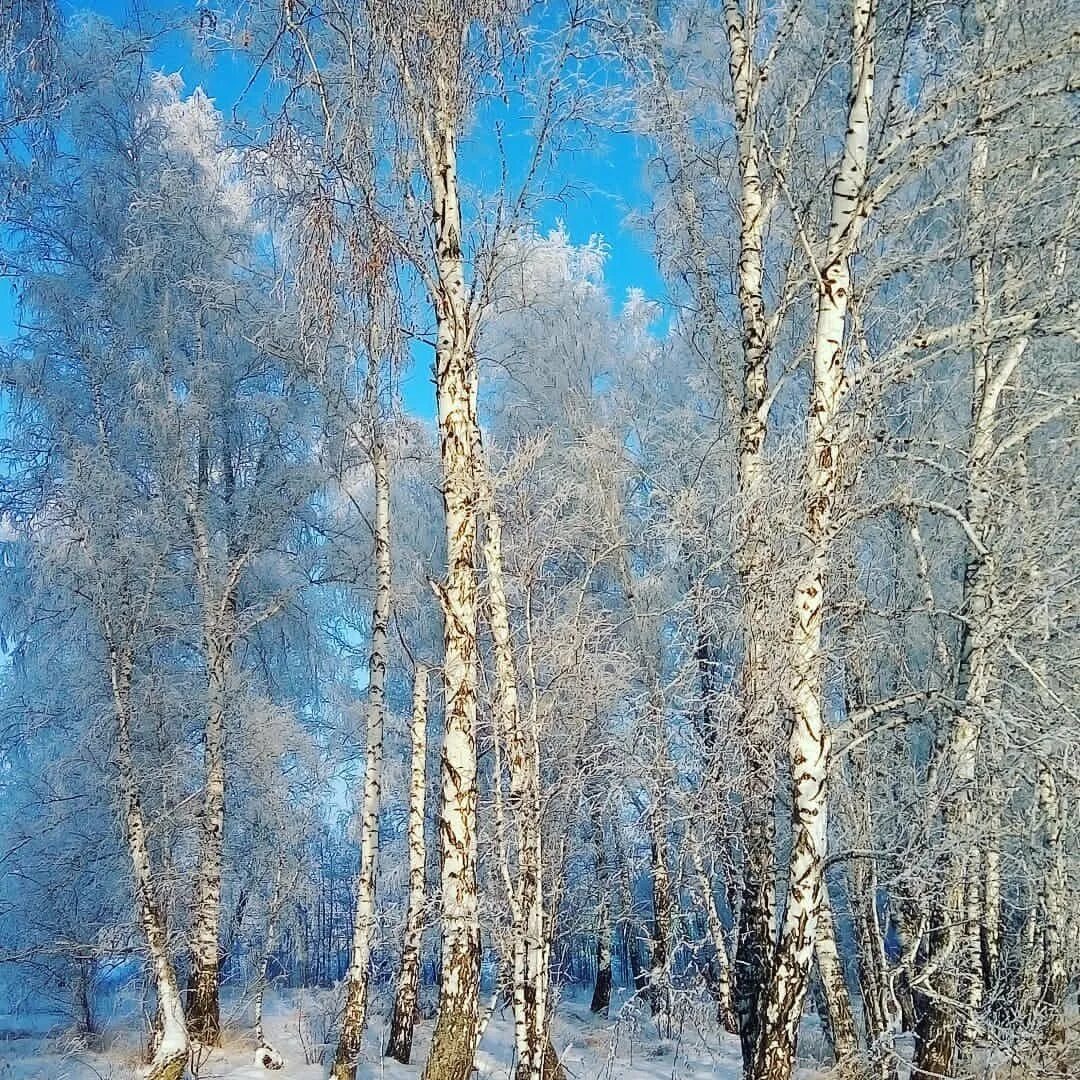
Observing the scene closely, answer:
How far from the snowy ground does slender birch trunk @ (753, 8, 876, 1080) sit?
3.70 metres

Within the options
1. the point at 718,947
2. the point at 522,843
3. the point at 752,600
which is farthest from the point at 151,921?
the point at 752,600

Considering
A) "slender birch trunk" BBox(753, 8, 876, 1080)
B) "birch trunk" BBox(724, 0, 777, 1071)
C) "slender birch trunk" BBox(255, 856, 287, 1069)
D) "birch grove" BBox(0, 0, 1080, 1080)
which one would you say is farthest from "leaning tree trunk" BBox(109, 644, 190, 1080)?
"slender birch trunk" BBox(753, 8, 876, 1080)

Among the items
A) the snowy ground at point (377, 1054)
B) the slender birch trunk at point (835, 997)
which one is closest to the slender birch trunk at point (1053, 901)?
the slender birch trunk at point (835, 997)

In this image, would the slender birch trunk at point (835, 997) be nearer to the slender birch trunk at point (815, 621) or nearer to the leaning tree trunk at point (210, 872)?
the slender birch trunk at point (815, 621)

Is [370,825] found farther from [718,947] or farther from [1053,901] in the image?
[1053,901]

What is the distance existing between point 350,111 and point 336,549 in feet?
23.2

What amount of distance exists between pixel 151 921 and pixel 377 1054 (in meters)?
3.89

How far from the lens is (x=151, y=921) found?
26.7 feet

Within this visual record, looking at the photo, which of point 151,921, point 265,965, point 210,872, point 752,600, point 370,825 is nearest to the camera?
point 752,600

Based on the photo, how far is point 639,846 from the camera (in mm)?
11516

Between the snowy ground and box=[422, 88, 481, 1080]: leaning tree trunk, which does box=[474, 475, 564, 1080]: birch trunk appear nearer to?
box=[422, 88, 481, 1080]: leaning tree trunk

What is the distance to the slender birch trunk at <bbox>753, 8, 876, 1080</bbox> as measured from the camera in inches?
168

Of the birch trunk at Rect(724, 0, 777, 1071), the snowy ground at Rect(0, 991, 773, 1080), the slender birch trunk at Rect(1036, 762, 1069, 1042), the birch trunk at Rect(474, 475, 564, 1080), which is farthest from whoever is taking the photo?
the snowy ground at Rect(0, 991, 773, 1080)

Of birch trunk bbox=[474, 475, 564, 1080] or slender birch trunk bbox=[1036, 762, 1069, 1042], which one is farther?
birch trunk bbox=[474, 475, 564, 1080]
